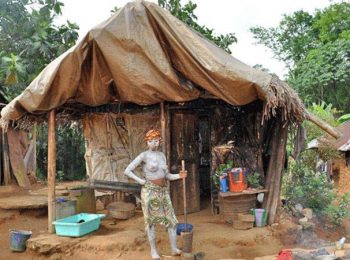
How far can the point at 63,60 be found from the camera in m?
6.34

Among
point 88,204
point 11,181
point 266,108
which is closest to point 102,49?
point 266,108

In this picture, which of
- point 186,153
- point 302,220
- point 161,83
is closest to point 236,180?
point 186,153

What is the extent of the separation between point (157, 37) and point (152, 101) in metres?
1.05

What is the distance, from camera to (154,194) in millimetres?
5641

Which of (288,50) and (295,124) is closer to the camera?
(295,124)

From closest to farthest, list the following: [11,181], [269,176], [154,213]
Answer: [154,213], [269,176], [11,181]

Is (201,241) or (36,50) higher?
(36,50)

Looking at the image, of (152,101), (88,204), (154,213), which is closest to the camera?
(154,213)

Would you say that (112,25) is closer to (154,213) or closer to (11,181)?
(154,213)

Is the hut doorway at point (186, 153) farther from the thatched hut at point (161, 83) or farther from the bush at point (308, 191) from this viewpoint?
the bush at point (308, 191)

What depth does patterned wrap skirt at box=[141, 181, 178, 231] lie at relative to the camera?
5605mm

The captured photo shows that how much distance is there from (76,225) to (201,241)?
2.01 metres

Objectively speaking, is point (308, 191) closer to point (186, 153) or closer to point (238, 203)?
point (238, 203)

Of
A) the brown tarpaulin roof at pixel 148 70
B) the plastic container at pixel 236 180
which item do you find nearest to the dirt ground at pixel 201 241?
the plastic container at pixel 236 180
